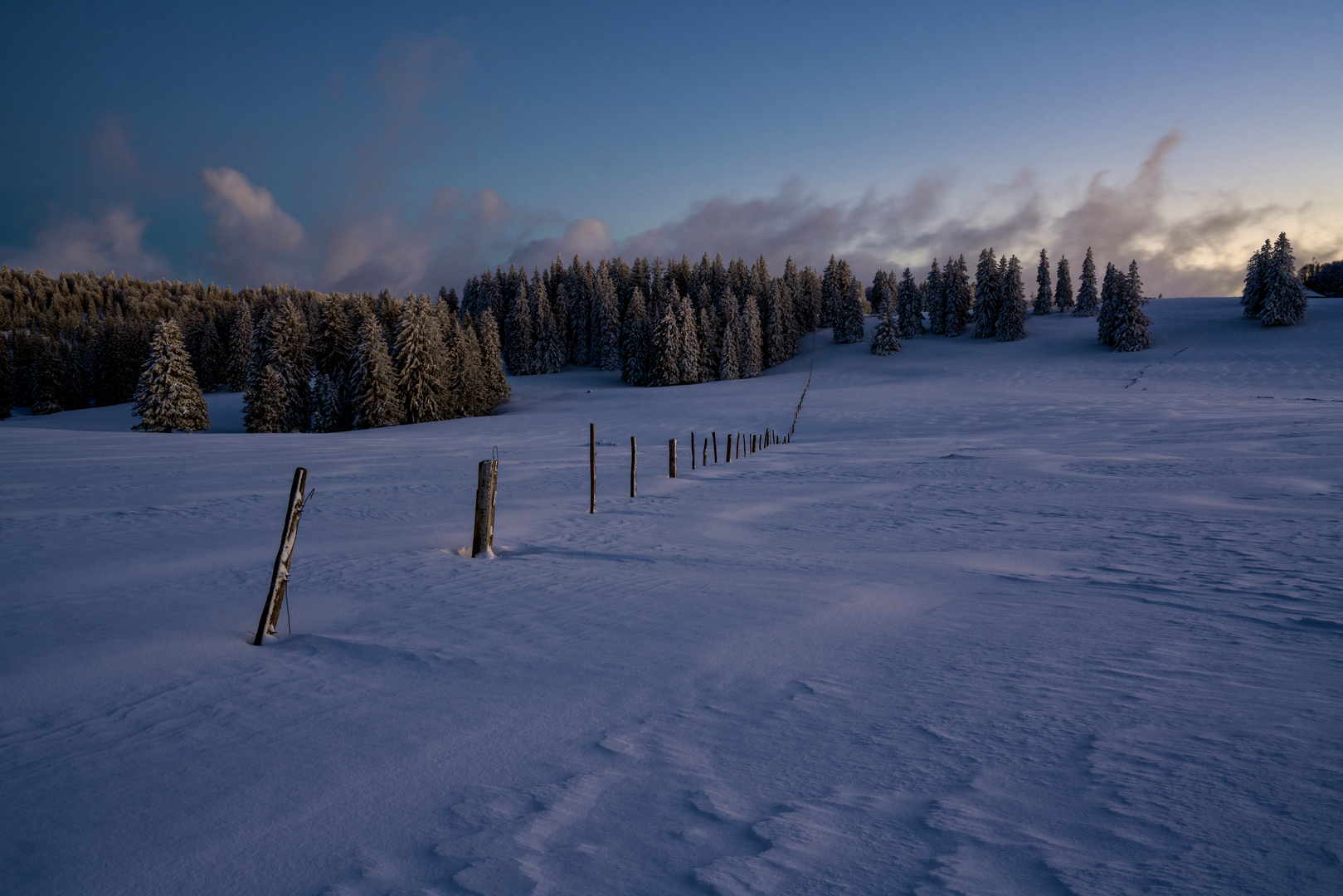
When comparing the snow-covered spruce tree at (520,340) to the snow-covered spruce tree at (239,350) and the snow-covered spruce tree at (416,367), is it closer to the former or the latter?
the snow-covered spruce tree at (239,350)

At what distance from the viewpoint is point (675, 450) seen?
64.3ft

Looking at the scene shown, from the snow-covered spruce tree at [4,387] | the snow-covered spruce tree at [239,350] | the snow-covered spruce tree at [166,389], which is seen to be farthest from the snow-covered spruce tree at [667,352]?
the snow-covered spruce tree at [4,387]

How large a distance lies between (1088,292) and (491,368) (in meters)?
81.9

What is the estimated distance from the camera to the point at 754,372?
256ft

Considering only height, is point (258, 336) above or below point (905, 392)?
above

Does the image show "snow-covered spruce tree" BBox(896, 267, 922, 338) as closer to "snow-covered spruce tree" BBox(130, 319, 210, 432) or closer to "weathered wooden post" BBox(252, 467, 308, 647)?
"snow-covered spruce tree" BBox(130, 319, 210, 432)

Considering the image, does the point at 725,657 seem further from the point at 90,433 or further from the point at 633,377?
the point at 633,377

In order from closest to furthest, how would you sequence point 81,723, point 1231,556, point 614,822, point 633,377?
point 614,822 → point 81,723 → point 1231,556 → point 633,377

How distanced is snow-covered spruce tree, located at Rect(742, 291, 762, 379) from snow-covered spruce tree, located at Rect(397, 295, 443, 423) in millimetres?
37868

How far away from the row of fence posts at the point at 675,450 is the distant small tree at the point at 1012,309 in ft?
168

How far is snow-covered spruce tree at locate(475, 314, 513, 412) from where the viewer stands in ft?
205

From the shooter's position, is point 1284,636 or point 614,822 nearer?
point 614,822

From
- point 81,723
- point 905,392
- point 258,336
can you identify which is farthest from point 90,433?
point 905,392

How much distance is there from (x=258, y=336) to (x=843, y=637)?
62800 millimetres
